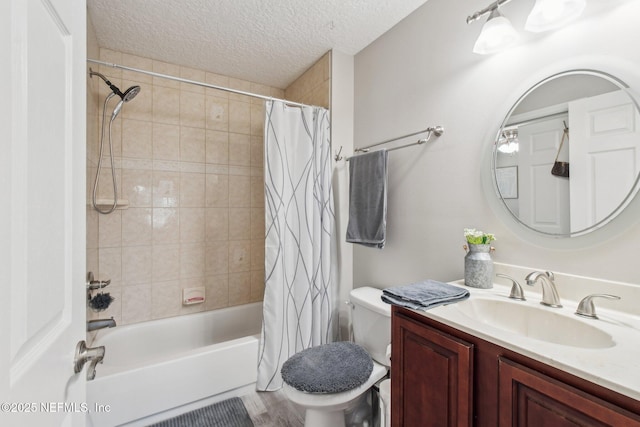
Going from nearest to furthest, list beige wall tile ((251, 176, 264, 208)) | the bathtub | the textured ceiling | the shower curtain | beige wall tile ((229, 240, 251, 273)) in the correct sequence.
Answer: the bathtub < the textured ceiling < the shower curtain < beige wall tile ((229, 240, 251, 273)) < beige wall tile ((251, 176, 264, 208))

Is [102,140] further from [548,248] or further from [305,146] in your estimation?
[548,248]

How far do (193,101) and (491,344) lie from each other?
8.45 ft

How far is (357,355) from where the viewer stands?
4.87 ft

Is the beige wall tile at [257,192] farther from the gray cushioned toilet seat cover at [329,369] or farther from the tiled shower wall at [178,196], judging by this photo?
the gray cushioned toilet seat cover at [329,369]

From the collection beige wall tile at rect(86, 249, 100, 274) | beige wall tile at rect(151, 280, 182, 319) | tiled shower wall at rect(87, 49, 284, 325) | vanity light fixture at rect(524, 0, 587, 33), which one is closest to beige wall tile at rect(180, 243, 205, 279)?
tiled shower wall at rect(87, 49, 284, 325)

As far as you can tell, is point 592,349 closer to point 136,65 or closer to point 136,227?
point 136,227

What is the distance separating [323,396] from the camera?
1.29m

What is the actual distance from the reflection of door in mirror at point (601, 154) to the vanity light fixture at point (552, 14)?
30 cm

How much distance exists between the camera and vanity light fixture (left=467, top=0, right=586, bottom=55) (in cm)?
100

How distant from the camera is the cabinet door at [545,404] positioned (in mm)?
554

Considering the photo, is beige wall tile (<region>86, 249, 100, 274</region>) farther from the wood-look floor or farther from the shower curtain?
the wood-look floor

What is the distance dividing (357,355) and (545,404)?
96 cm

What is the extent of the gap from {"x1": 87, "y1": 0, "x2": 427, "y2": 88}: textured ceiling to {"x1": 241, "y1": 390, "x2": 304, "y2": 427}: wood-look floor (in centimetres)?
241
